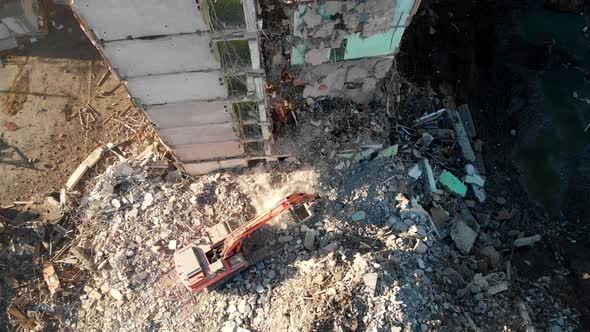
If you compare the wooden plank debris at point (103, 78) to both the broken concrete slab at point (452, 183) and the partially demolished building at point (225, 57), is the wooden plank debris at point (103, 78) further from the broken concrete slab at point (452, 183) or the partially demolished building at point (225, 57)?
the broken concrete slab at point (452, 183)

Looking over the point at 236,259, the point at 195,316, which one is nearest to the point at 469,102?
the point at 236,259

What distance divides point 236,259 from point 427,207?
15.8ft

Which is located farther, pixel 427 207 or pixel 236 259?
pixel 427 207

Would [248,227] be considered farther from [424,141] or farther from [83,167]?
[83,167]

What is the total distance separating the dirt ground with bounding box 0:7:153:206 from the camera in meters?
12.6

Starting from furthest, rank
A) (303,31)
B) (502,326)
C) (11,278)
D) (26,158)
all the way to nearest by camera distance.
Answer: (26,158) < (11,278) < (502,326) < (303,31)

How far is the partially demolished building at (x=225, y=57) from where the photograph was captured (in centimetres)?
684

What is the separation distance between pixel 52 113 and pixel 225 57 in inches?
321

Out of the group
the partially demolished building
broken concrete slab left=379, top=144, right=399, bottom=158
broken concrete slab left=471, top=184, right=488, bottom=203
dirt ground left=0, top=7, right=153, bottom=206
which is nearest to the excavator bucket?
the partially demolished building

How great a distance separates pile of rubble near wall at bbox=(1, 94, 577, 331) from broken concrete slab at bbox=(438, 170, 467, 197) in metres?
0.03

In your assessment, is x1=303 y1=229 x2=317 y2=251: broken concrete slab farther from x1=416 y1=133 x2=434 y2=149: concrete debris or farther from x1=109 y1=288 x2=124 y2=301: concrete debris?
x1=109 y1=288 x2=124 y2=301: concrete debris

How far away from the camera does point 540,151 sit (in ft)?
42.5

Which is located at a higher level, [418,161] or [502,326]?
[418,161]

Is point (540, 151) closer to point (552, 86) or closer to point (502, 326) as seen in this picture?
point (552, 86)
